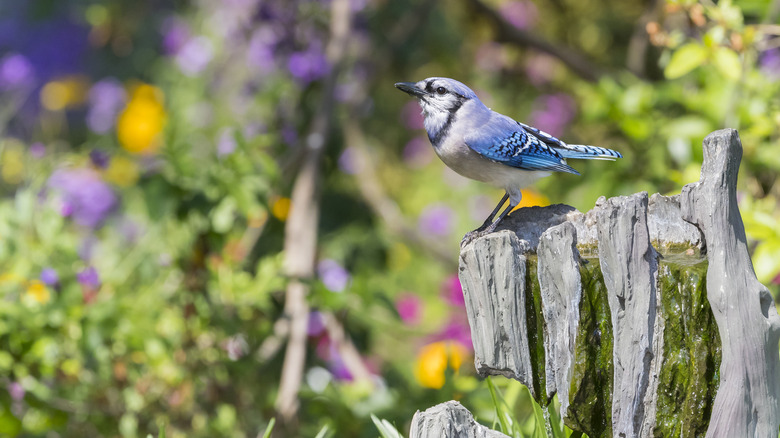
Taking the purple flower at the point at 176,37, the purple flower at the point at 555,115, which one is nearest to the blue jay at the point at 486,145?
the purple flower at the point at 555,115

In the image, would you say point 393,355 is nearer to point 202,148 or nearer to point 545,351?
point 202,148

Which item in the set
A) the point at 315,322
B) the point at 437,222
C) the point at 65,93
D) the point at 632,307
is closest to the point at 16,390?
the point at 315,322

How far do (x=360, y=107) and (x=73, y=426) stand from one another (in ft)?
5.33

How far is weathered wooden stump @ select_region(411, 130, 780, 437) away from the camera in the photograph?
3.35ft

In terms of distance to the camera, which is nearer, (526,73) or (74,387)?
(74,387)

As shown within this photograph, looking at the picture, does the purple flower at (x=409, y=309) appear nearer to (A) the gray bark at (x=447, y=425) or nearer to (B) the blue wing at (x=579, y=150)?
(B) the blue wing at (x=579, y=150)

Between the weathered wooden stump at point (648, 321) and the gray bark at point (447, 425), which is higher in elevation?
the weathered wooden stump at point (648, 321)

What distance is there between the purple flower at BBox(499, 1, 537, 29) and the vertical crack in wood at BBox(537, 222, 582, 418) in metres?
2.70

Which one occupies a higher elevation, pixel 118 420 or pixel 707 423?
pixel 707 423

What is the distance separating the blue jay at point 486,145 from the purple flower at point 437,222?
257 cm

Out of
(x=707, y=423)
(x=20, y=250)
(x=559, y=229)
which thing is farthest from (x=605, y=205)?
(x=20, y=250)

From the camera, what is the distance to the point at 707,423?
1.05m

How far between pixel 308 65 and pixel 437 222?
1.51 metres

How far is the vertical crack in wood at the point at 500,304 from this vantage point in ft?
3.58
